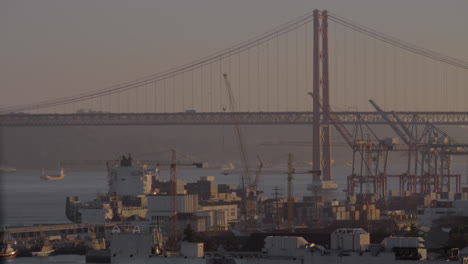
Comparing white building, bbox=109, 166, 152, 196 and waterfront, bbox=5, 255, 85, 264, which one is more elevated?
white building, bbox=109, 166, 152, 196

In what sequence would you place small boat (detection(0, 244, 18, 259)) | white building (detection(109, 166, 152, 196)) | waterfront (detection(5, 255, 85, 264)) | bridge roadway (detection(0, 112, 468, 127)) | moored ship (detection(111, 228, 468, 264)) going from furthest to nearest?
bridge roadway (detection(0, 112, 468, 127)) < white building (detection(109, 166, 152, 196)) < small boat (detection(0, 244, 18, 259)) < waterfront (detection(5, 255, 85, 264)) < moored ship (detection(111, 228, 468, 264))

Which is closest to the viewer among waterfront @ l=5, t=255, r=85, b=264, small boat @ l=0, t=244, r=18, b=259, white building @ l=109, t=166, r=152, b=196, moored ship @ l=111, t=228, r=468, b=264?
moored ship @ l=111, t=228, r=468, b=264

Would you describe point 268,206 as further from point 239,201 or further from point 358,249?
point 358,249

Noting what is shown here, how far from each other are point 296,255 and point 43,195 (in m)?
108

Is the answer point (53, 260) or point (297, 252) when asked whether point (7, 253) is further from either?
point (297, 252)

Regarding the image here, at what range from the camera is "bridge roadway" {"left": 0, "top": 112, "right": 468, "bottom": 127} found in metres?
112

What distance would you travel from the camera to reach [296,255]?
26.5 metres

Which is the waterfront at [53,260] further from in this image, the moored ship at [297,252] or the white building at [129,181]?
the white building at [129,181]

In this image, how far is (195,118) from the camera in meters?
115

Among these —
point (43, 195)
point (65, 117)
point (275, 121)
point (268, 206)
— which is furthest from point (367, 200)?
point (43, 195)

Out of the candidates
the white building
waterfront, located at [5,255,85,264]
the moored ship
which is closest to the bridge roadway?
the white building

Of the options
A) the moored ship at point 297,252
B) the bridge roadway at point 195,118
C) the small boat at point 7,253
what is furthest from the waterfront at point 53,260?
the bridge roadway at point 195,118

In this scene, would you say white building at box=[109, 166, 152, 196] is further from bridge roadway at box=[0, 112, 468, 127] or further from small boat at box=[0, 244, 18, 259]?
small boat at box=[0, 244, 18, 259]

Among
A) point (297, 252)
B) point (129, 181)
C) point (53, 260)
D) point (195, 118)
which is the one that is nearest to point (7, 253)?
point (53, 260)
